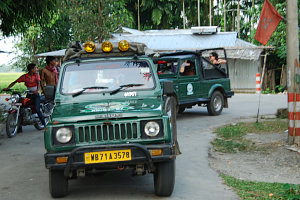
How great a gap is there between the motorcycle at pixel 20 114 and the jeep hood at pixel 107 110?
16.9 feet

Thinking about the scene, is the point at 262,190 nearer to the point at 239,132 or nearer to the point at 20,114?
the point at 239,132

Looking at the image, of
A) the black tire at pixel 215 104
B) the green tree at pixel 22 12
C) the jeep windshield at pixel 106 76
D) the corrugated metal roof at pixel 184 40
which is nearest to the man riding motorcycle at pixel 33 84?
the green tree at pixel 22 12

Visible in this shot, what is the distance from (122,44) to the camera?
6254 millimetres

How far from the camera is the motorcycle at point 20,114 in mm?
10469

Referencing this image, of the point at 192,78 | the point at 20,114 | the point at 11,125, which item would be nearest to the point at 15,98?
the point at 20,114

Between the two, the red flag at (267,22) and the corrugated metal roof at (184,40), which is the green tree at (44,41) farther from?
the red flag at (267,22)

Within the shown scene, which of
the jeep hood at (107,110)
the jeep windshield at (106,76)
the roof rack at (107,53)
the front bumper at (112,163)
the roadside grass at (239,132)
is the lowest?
the roadside grass at (239,132)

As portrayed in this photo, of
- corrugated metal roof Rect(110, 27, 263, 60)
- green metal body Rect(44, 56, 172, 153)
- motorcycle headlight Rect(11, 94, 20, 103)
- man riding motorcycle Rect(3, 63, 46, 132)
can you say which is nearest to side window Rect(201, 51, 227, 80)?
man riding motorcycle Rect(3, 63, 46, 132)

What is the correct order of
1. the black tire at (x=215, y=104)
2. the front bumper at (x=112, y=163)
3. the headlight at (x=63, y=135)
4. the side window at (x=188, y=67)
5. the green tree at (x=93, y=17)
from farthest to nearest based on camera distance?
the green tree at (x=93, y=17) → the black tire at (x=215, y=104) → the side window at (x=188, y=67) → the headlight at (x=63, y=135) → the front bumper at (x=112, y=163)

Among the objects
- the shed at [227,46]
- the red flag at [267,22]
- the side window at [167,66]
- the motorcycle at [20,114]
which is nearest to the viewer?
the red flag at [267,22]

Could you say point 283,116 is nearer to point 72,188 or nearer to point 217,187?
point 217,187

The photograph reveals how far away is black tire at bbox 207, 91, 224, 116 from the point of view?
45.5 feet

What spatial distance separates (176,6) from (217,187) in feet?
121

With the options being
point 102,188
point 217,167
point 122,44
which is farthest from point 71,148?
point 217,167
